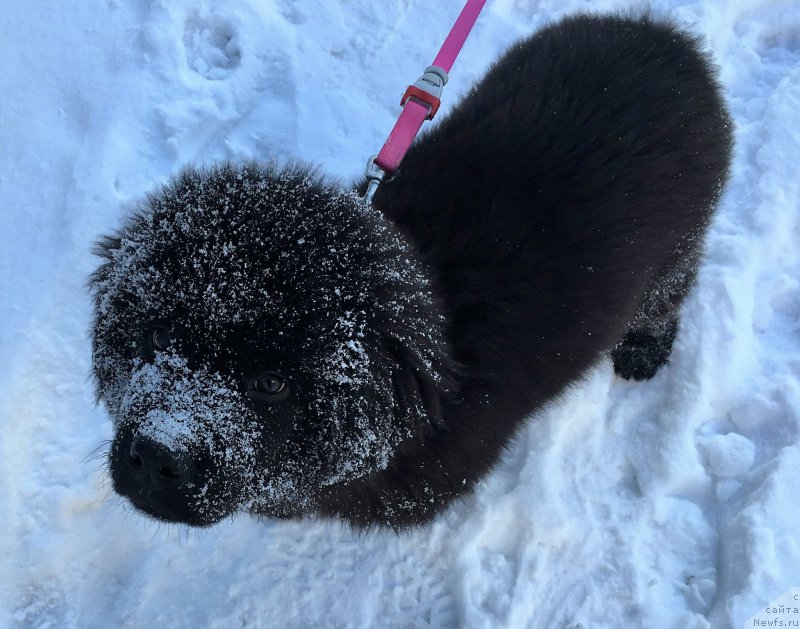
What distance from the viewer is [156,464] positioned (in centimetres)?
141

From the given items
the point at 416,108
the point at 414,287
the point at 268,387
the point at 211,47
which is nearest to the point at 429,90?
the point at 416,108

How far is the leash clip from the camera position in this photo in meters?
2.24

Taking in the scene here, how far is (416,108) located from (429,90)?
4.9 inches

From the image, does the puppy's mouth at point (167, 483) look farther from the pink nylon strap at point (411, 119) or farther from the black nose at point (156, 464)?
the pink nylon strap at point (411, 119)

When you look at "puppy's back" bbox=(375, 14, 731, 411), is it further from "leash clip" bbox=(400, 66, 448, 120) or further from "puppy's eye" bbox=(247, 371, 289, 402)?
"puppy's eye" bbox=(247, 371, 289, 402)

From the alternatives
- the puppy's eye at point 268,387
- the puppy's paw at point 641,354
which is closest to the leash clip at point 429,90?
the puppy's eye at point 268,387

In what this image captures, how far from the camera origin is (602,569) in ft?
7.97

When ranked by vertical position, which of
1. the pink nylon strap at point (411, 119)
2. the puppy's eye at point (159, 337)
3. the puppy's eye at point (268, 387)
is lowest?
the puppy's eye at point (159, 337)

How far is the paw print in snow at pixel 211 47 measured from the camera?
333 cm

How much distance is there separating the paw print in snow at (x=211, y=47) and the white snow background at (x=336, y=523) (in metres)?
0.01

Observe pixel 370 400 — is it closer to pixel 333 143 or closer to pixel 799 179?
pixel 333 143

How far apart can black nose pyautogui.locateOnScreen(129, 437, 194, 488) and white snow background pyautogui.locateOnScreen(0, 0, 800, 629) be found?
92cm

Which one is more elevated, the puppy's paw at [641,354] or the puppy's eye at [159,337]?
the puppy's paw at [641,354]

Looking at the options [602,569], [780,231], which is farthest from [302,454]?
[780,231]
